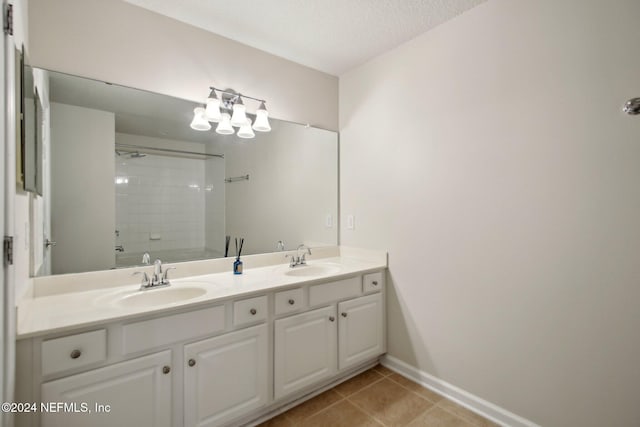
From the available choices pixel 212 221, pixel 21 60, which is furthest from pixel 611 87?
pixel 21 60

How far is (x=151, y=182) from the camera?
6.16ft

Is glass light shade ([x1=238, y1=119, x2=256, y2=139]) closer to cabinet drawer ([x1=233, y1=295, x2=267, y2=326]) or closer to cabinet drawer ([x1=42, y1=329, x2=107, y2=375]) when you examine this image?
cabinet drawer ([x1=233, y1=295, x2=267, y2=326])

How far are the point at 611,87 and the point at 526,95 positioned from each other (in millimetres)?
335

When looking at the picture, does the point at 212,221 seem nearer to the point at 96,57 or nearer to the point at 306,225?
the point at 306,225

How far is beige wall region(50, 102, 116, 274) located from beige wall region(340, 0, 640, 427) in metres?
1.80

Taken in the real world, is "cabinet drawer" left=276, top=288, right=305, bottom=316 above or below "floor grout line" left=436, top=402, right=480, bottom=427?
above

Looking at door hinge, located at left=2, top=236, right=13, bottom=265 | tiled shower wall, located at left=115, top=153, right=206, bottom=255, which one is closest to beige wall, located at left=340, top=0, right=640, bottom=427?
tiled shower wall, located at left=115, top=153, right=206, bottom=255

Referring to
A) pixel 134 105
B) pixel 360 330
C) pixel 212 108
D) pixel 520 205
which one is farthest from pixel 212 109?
pixel 520 205

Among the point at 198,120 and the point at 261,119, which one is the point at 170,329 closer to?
the point at 198,120

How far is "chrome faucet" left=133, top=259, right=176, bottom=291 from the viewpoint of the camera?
1.67 meters

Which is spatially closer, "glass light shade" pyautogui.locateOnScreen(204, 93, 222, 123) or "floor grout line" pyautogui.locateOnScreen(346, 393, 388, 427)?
"floor grout line" pyautogui.locateOnScreen(346, 393, 388, 427)

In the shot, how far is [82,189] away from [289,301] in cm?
129

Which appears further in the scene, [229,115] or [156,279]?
[229,115]

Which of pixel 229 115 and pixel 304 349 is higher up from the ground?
pixel 229 115
